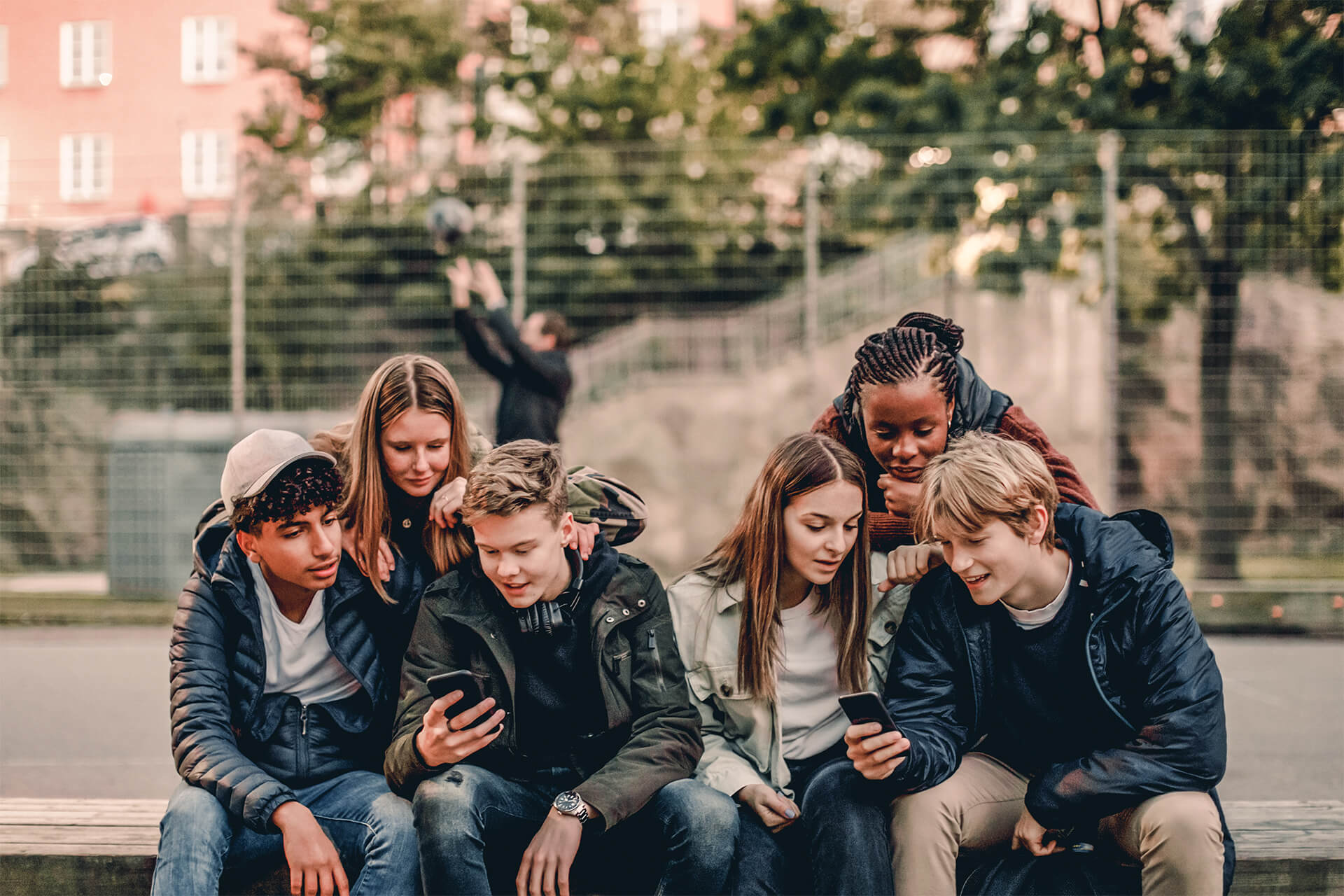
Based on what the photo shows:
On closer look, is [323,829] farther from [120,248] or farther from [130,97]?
[130,97]

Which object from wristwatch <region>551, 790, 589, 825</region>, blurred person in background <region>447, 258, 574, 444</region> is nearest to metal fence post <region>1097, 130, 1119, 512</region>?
blurred person in background <region>447, 258, 574, 444</region>

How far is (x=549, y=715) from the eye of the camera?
274 centimetres

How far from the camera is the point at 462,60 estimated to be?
18.1 meters

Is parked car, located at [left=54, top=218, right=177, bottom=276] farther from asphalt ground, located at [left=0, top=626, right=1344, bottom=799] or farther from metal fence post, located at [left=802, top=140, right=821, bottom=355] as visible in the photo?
metal fence post, located at [left=802, top=140, right=821, bottom=355]

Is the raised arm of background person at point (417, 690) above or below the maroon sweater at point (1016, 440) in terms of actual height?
below

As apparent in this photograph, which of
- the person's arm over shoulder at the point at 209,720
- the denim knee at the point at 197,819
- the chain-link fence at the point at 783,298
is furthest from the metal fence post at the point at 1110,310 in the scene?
the denim knee at the point at 197,819

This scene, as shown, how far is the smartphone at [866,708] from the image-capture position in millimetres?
2402

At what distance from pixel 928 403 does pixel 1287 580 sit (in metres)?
5.72

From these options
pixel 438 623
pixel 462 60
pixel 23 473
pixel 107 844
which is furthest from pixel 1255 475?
pixel 462 60

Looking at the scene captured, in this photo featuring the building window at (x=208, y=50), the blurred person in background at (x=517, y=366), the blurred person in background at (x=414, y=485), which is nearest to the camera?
the blurred person in background at (x=414, y=485)

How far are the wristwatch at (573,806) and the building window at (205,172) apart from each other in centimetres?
715

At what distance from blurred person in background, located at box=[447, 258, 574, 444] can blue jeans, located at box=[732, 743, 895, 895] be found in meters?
4.30

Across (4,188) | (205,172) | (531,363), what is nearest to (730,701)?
(531,363)

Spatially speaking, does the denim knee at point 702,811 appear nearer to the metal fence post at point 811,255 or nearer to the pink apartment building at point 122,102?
the metal fence post at point 811,255
